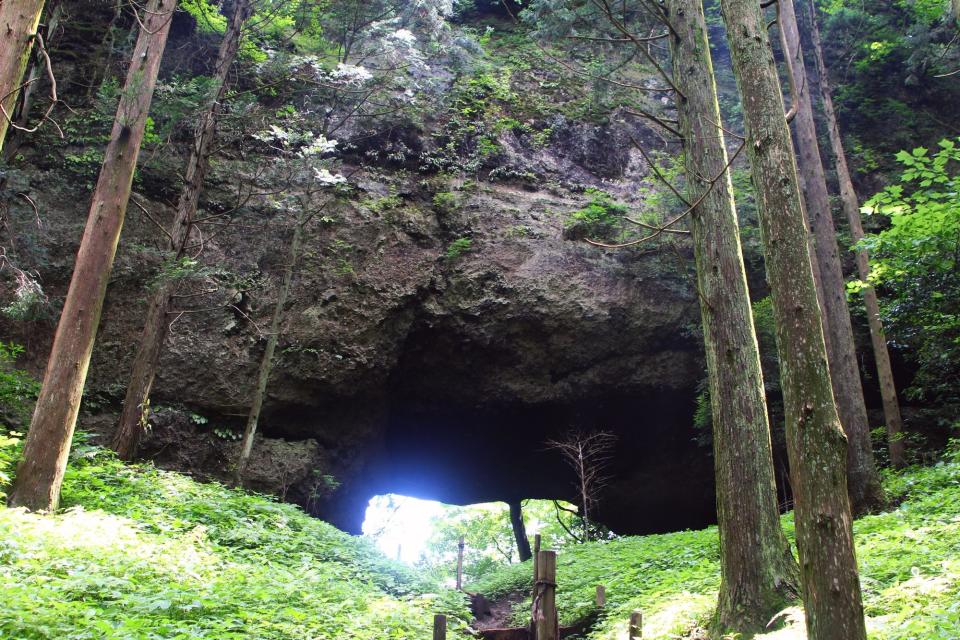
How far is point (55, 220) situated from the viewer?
1101cm

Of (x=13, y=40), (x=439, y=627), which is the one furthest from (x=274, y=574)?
(x=13, y=40)

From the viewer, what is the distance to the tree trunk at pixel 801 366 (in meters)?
3.06

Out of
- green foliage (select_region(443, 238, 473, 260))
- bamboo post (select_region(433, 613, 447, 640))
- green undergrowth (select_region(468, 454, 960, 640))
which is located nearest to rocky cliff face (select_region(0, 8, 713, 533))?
green foliage (select_region(443, 238, 473, 260))

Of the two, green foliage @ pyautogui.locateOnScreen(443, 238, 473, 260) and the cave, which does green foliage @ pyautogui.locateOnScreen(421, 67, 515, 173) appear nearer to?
green foliage @ pyautogui.locateOnScreen(443, 238, 473, 260)

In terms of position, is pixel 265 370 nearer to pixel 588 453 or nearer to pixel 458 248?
pixel 458 248

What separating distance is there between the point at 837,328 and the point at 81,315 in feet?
38.1

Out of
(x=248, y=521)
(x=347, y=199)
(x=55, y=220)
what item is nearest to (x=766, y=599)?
(x=248, y=521)

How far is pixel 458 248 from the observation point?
44.6 ft

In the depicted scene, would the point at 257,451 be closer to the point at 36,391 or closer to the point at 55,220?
the point at 36,391

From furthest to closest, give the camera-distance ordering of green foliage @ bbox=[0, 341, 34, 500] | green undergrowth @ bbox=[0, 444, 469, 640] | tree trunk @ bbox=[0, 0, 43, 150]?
1. green foliage @ bbox=[0, 341, 34, 500]
2. tree trunk @ bbox=[0, 0, 43, 150]
3. green undergrowth @ bbox=[0, 444, 469, 640]

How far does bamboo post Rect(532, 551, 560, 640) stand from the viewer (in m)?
4.13

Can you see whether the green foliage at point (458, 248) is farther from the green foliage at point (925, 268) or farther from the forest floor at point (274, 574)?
the green foliage at point (925, 268)

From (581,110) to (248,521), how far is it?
13440mm

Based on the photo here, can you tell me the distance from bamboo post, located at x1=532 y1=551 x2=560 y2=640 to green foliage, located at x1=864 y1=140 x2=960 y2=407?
23.1 ft
